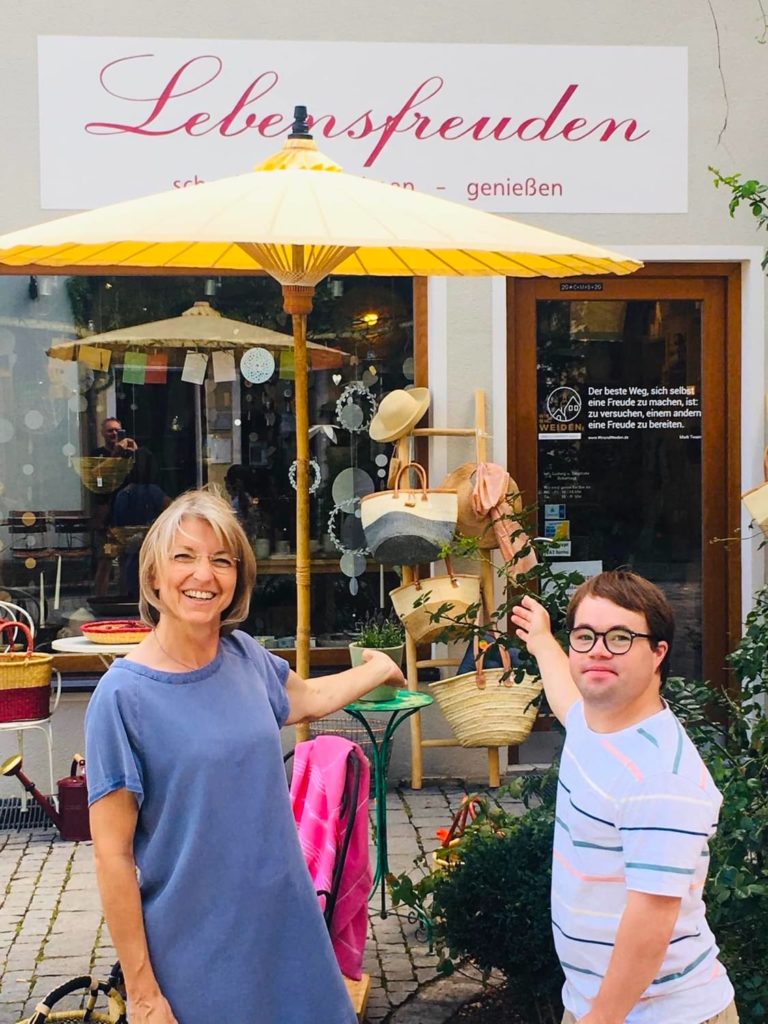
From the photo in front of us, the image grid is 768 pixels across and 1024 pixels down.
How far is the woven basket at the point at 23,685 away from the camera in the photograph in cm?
634

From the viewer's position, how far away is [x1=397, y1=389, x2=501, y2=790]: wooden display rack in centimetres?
679

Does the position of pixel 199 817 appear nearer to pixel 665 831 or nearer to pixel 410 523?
pixel 665 831

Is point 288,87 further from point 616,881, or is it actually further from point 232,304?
point 616,881

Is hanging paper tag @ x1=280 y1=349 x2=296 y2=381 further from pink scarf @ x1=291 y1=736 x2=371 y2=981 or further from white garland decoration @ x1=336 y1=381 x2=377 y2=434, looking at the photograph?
pink scarf @ x1=291 y1=736 x2=371 y2=981

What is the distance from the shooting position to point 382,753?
491 centimetres

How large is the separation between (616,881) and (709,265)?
17.6 feet

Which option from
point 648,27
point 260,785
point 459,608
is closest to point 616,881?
point 260,785

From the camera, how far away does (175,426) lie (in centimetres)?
708

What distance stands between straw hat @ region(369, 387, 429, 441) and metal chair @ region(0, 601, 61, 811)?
202 cm

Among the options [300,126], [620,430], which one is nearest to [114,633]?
[620,430]

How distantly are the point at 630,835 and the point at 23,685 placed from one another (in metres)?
4.64

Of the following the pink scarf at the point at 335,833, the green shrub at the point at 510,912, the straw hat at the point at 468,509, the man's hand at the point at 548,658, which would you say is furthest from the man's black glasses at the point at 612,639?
the straw hat at the point at 468,509

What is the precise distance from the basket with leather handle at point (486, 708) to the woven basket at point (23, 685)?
193cm

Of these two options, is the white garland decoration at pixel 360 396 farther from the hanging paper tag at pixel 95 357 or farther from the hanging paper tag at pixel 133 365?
the hanging paper tag at pixel 95 357
